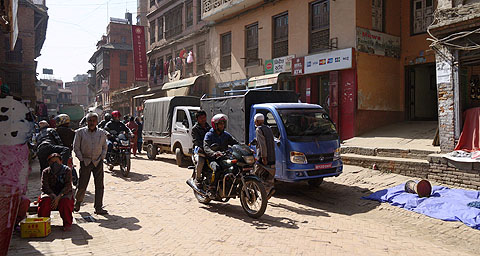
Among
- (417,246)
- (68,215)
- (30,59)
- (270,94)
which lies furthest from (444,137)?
(30,59)

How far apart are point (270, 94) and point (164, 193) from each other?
376 cm

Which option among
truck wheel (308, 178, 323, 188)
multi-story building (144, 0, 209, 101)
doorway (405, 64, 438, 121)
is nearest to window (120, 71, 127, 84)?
multi-story building (144, 0, 209, 101)

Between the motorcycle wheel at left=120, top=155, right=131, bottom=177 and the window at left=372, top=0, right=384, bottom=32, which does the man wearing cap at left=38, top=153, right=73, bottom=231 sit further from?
the window at left=372, top=0, right=384, bottom=32

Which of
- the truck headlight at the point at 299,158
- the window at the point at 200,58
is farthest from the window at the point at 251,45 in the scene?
the truck headlight at the point at 299,158

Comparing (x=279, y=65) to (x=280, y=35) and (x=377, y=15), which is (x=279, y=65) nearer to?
(x=280, y=35)

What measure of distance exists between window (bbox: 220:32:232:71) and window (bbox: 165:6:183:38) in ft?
20.5

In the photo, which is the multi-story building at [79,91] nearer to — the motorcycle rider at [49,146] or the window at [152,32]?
the window at [152,32]

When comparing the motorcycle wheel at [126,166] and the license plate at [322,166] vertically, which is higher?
the license plate at [322,166]

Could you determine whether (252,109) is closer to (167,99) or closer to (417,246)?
(417,246)

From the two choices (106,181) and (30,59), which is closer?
(106,181)

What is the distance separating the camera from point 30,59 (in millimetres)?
29375

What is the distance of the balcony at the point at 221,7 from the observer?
17.8m

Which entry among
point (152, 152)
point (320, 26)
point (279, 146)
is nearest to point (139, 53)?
point (152, 152)

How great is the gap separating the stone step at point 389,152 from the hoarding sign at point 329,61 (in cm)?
336
